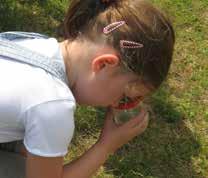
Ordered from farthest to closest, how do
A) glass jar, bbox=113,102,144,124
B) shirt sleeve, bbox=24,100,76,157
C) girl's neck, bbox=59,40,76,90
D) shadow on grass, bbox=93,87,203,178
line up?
shadow on grass, bbox=93,87,203,178 < glass jar, bbox=113,102,144,124 < girl's neck, bbox=59,40,76,90 < shirt sleeve, bbox=24,100,76,157

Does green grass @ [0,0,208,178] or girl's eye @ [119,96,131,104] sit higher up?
girl's eye @ [119,96,131,104]

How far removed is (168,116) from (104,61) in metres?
1.37

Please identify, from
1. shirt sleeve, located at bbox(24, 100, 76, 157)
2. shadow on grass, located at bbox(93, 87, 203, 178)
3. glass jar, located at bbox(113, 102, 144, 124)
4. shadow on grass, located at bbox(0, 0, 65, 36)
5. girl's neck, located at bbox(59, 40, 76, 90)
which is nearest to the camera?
shirt sleeve, located at bbox(24, 100, 76, 157)

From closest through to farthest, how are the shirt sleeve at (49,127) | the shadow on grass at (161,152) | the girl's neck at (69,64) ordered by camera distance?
the shirt sleeve at (49,127), the girl's neck at (69,64), the shadow on grass at (161,152)

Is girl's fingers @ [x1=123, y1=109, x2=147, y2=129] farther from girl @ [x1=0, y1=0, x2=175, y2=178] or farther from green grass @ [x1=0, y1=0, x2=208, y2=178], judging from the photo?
green grass @ [x1=0, y1=0, x2=208, y2=178]

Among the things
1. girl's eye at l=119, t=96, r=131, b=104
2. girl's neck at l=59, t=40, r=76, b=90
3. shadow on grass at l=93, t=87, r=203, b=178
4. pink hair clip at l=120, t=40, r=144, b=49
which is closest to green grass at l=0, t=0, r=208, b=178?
shadow on grass at l=93, t=87, r=203, b=178

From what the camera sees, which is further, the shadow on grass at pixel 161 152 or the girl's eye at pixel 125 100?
the shadow on grass at pixel 161 152

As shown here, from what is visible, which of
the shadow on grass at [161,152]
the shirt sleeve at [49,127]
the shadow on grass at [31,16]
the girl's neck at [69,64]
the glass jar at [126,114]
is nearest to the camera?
the shirt sleeve at [49,127]

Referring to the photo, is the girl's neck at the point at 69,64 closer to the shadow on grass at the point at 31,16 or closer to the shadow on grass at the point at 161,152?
the shadow on grass at the point at 161,152

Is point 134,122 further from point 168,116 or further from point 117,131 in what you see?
point 168,116

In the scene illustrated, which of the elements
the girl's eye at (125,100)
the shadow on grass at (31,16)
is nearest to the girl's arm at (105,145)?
the girl's eye at (125,100)

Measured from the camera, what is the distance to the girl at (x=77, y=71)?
160cm

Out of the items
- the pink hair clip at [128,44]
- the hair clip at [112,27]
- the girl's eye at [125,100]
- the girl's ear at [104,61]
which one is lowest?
the girl's eye at [125,100]

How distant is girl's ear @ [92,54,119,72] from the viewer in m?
1.62
